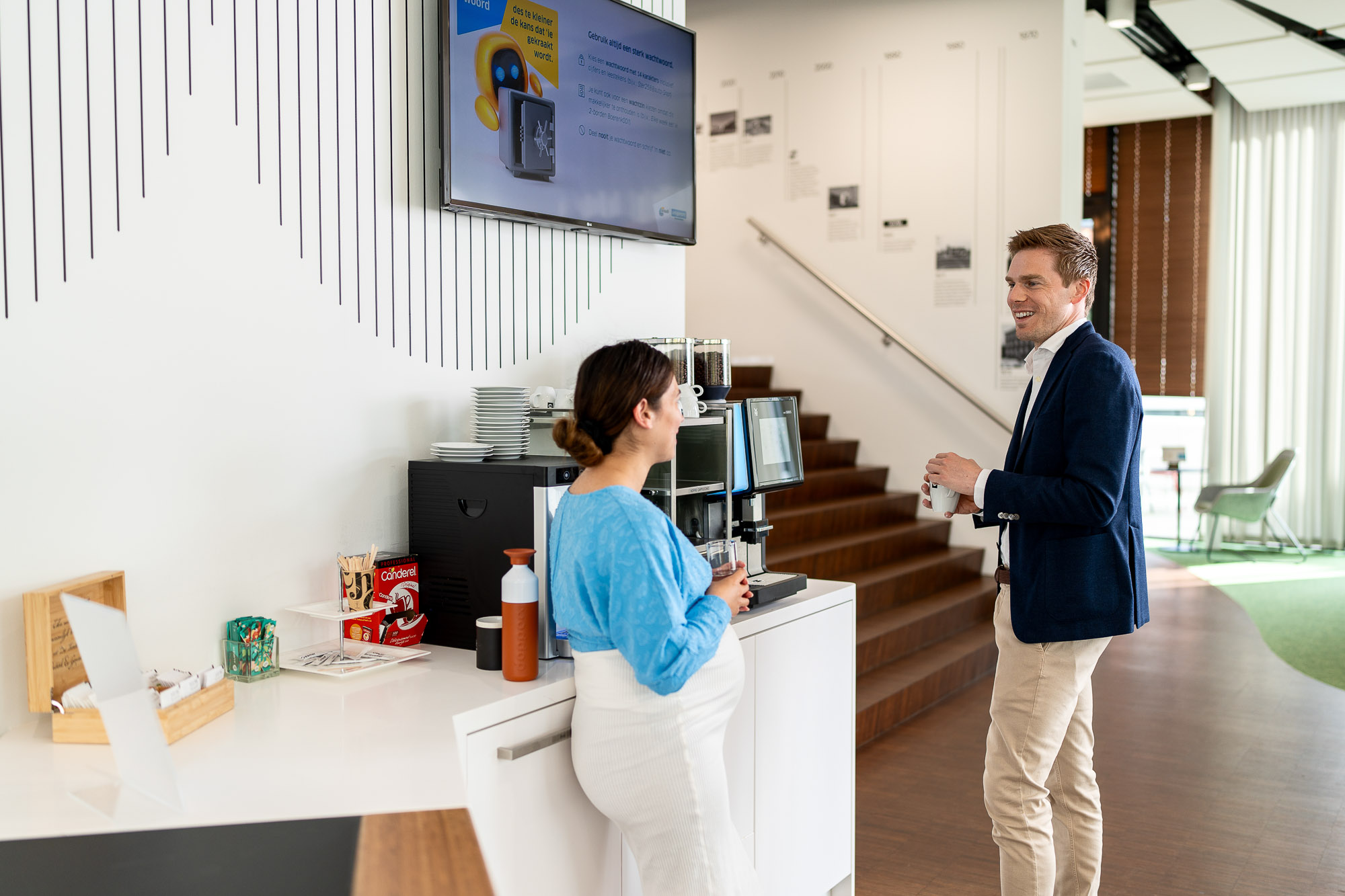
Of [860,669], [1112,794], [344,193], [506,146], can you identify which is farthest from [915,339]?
[344,193]

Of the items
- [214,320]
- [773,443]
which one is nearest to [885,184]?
[773,443]

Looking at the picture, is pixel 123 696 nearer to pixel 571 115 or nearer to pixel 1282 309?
pixel 571 115

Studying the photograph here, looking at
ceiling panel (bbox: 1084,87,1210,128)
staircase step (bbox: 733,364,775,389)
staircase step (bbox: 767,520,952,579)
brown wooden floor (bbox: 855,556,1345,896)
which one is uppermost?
ceiling panel (bbox: 1084,87,1210,128)

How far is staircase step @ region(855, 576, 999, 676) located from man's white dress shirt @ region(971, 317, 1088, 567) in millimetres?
2206

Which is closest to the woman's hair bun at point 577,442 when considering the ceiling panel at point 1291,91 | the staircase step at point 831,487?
the staircase step at point 831,487

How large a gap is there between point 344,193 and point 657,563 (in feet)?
4.01

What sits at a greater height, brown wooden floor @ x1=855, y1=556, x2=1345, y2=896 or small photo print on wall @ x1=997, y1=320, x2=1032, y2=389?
small photo print on wall @ x1=997, y1=320, x2=1032, y2=389

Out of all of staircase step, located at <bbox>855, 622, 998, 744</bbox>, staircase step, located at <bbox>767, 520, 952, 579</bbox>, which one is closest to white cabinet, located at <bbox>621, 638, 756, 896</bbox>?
staircase step, located at <bbox>855, 622, 998, 744</bbox>

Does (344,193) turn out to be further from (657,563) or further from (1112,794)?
(1112,794)

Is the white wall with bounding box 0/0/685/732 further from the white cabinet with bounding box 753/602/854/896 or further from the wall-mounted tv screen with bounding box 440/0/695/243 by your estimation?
the white cabinet with bounding box 753/602/854/896

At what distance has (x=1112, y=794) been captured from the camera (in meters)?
3.65

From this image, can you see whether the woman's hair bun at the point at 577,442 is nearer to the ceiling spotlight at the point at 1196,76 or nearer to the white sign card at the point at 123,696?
the white sign card at the point at 123,696

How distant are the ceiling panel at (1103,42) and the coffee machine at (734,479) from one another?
5.45 meters

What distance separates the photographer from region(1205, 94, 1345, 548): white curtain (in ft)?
29.7
